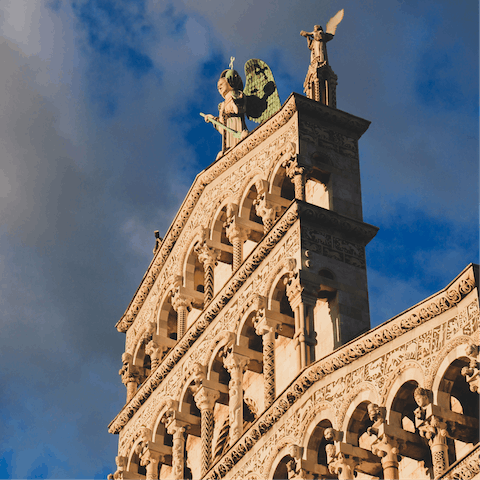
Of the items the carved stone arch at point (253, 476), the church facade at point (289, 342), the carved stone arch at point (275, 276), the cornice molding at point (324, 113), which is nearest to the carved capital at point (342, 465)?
the church facade at point (289, 342)

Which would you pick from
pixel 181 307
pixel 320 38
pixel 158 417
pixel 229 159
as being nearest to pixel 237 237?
pixel 229 159

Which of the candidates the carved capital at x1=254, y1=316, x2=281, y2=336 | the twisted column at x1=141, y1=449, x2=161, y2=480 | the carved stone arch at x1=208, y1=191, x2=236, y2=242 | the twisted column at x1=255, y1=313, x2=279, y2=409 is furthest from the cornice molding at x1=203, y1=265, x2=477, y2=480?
the carved stone arch at x1=208, y1=191, x2=236, y2=242

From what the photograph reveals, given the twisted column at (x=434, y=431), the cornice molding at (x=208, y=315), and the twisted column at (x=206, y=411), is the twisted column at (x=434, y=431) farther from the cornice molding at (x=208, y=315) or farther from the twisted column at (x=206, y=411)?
the twisted column at (x=206, y=411)

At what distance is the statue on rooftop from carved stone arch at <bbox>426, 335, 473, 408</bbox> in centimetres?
1208

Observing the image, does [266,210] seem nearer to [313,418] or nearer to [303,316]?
[303,316]

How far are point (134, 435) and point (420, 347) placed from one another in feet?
43.5

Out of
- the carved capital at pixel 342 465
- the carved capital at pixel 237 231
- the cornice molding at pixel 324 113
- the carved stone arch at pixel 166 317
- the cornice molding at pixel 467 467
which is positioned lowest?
the cornice molding at pixel 467 467

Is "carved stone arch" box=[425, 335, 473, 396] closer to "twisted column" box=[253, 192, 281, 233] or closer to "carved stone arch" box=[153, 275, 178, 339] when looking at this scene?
"twisted column" box=[253, 192, 281, 233]

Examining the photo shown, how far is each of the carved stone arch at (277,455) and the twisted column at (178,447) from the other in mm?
5259

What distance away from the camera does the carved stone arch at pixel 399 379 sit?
22.3 meters

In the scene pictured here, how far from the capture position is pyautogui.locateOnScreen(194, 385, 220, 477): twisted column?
2962 centimetres

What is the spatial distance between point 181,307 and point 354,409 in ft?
37.0

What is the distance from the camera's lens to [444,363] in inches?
854

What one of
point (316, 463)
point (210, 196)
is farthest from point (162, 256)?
point (316, 463)
